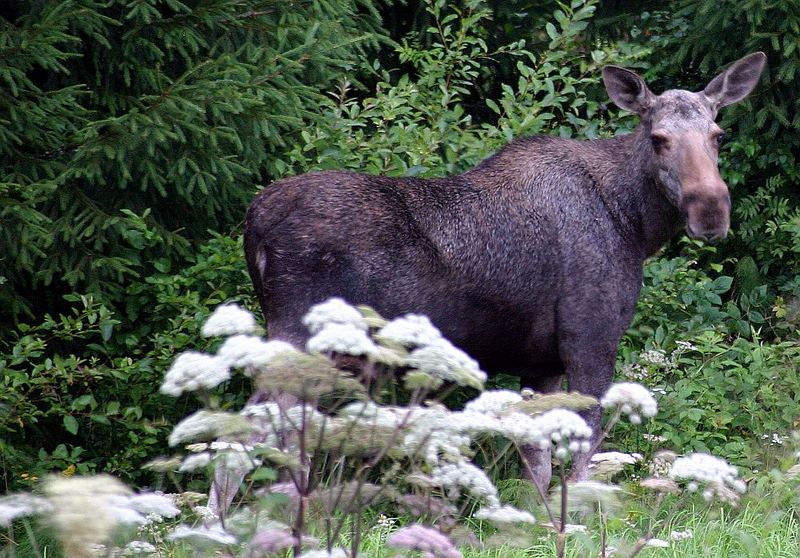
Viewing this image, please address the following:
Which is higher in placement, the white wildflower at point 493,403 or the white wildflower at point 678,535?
the white wildflower at point 493,403

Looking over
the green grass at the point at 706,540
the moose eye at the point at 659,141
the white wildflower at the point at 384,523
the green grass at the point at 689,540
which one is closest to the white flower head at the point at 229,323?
the green grass at the point at 689,540

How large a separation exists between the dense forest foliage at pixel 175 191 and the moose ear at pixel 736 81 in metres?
1.21

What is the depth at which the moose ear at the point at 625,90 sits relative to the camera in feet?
23.8

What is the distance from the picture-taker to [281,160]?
7762 mm

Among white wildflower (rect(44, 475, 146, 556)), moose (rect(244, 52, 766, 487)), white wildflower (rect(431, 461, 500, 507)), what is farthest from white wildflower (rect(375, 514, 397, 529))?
white wildflower (rect(44, 475, 146, 556))

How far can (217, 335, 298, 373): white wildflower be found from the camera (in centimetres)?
321

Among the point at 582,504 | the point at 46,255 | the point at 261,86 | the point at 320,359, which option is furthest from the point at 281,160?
the point at 320,359

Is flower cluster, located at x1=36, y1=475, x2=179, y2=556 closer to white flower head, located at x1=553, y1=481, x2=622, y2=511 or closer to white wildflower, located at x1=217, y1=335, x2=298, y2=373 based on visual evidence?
white wildflower, located at x1=217, y1=335, x2=298, y2=373

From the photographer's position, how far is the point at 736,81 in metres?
7.52

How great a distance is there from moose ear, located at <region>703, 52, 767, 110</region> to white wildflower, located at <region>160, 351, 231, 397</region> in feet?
15.7

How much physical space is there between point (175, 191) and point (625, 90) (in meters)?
3.00

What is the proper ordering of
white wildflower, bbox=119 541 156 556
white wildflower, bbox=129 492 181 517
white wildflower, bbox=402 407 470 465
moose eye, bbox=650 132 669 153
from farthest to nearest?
moose eye, bbox=650 132 669 153 < white wildflower, bbox=119 541 156 556 < white wildflower, bbox=402 407 470 465 < white wildflower, bbox=129 492 181 517

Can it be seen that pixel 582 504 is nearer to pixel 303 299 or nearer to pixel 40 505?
pixel 40 505

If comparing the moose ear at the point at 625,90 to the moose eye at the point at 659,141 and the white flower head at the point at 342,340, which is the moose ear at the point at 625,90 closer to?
the moose eye at the point at 659,141
